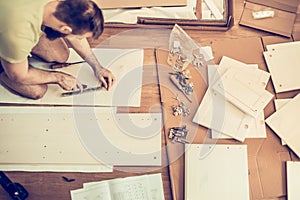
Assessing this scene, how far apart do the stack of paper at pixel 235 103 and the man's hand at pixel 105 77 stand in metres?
0.33

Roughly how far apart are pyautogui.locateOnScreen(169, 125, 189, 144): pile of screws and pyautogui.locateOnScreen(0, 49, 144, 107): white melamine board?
0.16m

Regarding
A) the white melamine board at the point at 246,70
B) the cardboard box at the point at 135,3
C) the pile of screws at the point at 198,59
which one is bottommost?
the white melamine board at the point at 246,70

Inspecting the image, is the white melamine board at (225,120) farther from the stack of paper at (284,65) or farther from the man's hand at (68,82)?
the man's hand at (68,82)

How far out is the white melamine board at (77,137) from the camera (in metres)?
1.60

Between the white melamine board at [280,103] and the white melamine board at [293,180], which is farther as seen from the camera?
the white melamine board at [280,103]

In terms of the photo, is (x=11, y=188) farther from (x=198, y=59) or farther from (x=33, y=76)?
(x=198, y=59)

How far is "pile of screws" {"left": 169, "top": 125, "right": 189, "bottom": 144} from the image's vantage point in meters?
1.62

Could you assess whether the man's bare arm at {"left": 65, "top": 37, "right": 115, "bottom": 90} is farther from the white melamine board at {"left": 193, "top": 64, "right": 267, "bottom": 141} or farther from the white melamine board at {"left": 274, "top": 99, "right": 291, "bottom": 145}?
the white melamine board at {"left": 274, "top": 99, "right": 291, "bottom": 145}

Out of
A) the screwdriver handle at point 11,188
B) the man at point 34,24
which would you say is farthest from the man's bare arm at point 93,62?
the screwdriver handle at point 11,188

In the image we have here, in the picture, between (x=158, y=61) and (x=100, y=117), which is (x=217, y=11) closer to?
(x=158, y=61)

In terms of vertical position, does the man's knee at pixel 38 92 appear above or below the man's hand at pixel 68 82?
below

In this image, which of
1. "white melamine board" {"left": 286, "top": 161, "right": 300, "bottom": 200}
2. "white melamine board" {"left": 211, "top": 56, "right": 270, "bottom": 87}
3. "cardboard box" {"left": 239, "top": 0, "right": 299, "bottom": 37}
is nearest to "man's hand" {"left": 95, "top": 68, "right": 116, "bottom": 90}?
"white melamine board" {"left": 211, "top": 56, "right": 270, "bottom": 87}

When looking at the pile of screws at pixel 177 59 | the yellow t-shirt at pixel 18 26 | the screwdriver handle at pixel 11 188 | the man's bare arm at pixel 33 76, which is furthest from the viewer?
the pile of screws at pixel 177 59

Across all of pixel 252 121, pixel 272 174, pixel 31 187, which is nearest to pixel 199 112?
pixel 252 121
